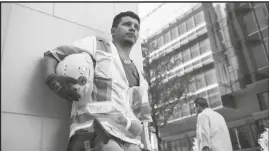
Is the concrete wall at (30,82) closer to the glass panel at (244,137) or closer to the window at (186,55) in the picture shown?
the glass panel at (244,137)

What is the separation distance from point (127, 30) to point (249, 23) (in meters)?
17.1

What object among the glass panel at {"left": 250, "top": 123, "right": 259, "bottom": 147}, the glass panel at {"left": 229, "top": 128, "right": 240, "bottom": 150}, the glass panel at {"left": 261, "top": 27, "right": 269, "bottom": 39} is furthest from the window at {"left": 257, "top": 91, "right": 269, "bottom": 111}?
the glass panel at {"left": 261, "top": 27, "right": 269, "bottom": 39}

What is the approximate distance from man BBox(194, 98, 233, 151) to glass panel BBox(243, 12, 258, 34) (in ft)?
44.7

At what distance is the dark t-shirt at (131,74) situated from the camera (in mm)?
2031

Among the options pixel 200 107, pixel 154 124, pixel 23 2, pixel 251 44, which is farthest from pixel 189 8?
pixel 23 2


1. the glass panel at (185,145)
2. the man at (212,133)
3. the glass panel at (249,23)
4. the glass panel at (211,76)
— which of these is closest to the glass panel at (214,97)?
the glass panel at (211,76)

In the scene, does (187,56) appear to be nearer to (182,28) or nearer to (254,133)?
Result: (182,28)

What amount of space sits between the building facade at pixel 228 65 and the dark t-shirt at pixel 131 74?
11.2 metres

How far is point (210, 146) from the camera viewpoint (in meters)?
4.77

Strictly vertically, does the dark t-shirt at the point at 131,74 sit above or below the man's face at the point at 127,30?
below

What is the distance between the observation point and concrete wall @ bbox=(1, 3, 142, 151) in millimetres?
1811

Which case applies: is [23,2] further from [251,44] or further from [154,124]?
[251,44]

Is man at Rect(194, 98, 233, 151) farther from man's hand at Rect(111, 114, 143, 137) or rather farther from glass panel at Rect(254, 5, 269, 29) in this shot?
glass panel at Rect(254, 5, 269, 29)

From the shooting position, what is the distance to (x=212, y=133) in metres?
4.77
